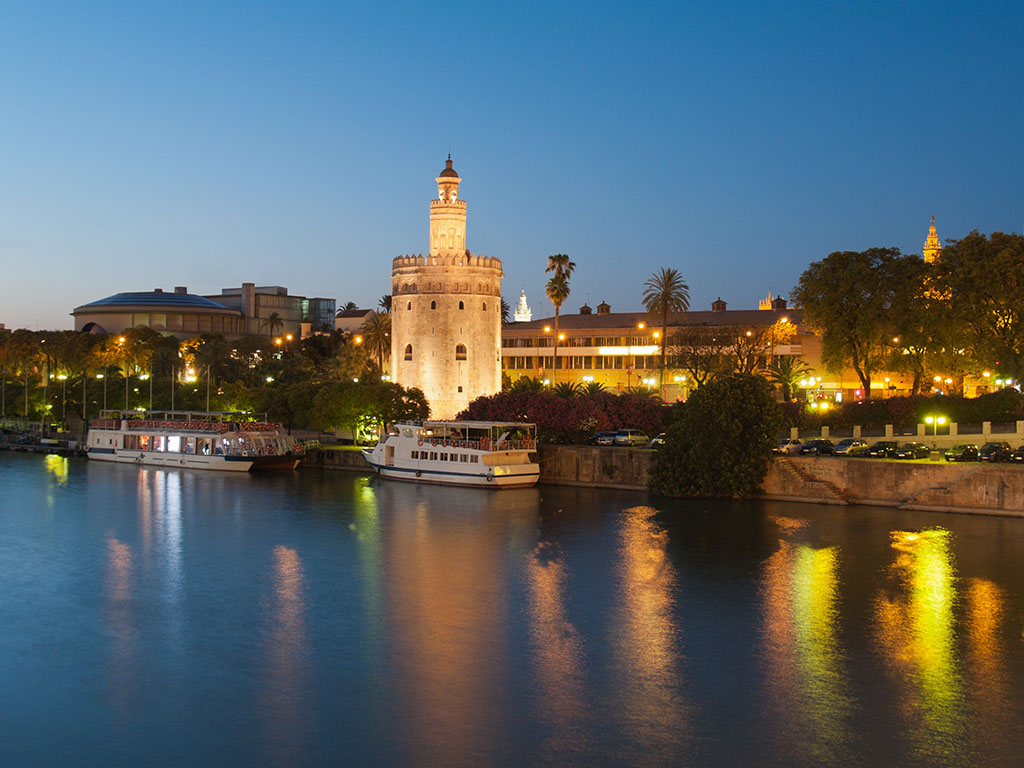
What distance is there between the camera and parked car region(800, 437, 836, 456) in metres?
49.1

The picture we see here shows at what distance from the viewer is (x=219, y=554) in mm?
36250

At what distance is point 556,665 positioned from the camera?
2400cm

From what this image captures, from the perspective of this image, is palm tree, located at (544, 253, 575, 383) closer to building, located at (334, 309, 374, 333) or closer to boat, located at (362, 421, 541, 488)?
boat, located at (362, 421, 541, 488)

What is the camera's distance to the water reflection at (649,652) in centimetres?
2038

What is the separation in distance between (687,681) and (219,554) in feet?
63.0

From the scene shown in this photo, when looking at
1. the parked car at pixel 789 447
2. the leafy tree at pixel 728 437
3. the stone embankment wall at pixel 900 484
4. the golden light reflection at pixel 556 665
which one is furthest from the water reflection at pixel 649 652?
the parked car at pixel 789 447

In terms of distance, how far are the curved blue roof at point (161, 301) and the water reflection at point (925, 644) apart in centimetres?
12338

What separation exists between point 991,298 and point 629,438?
19.6 meters

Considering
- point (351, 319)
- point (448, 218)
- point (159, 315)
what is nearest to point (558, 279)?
point (448, 218)

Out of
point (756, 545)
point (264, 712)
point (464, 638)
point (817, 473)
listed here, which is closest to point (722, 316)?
point (817, 473)

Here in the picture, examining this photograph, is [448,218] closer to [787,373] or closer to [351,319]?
[787,373]

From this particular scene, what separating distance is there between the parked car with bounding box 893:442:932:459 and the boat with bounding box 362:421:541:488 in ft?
56.5

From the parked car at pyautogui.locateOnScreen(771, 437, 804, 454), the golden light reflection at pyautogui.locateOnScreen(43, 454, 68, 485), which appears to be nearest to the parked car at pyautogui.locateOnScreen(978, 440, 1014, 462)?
→ the parked car at pyautogui.locateOnScreen(771, 437, 804, 454)

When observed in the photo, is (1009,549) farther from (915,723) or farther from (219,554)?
(219,554)
